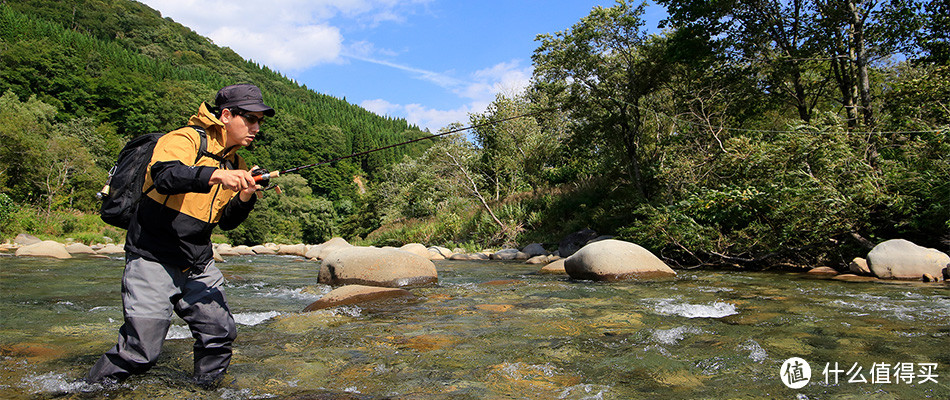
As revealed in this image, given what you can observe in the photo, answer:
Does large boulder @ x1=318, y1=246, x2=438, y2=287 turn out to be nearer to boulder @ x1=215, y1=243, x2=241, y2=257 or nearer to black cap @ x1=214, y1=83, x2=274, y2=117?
black cap @ x1=214, y1=83, x2=274, y2=117

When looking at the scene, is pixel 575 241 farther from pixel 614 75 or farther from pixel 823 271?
pixel 823 271

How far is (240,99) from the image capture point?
9.54ft

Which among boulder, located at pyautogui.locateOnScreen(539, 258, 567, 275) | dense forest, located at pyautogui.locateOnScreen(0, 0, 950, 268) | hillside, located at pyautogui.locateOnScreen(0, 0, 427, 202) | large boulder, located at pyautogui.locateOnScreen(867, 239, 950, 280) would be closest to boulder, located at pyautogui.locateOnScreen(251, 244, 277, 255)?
dense forest, located at pyautogui.locateOnScreen(0, 0, 950, 268)

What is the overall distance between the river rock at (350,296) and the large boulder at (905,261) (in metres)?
7.62

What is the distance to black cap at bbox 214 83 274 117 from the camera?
2891mm

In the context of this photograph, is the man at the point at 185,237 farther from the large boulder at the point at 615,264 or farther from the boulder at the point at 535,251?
the boulder at the point at 535,251

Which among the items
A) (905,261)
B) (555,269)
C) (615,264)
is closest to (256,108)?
(615,264)

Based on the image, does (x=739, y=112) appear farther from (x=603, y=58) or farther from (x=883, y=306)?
(x=883, y=306)

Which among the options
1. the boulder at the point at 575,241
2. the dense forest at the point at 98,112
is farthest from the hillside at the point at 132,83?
the boulder at the point at 575,241

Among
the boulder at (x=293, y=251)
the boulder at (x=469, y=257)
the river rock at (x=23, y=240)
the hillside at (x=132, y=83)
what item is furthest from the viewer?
the hillside at (x=132, y=83)

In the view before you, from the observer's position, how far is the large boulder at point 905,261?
8.26 meters

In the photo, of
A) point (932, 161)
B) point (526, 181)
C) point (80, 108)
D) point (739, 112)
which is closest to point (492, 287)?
point (932, 161)

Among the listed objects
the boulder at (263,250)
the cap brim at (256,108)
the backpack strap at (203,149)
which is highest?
the cap brim at (256,108)

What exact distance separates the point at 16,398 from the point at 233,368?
3.67 ft
